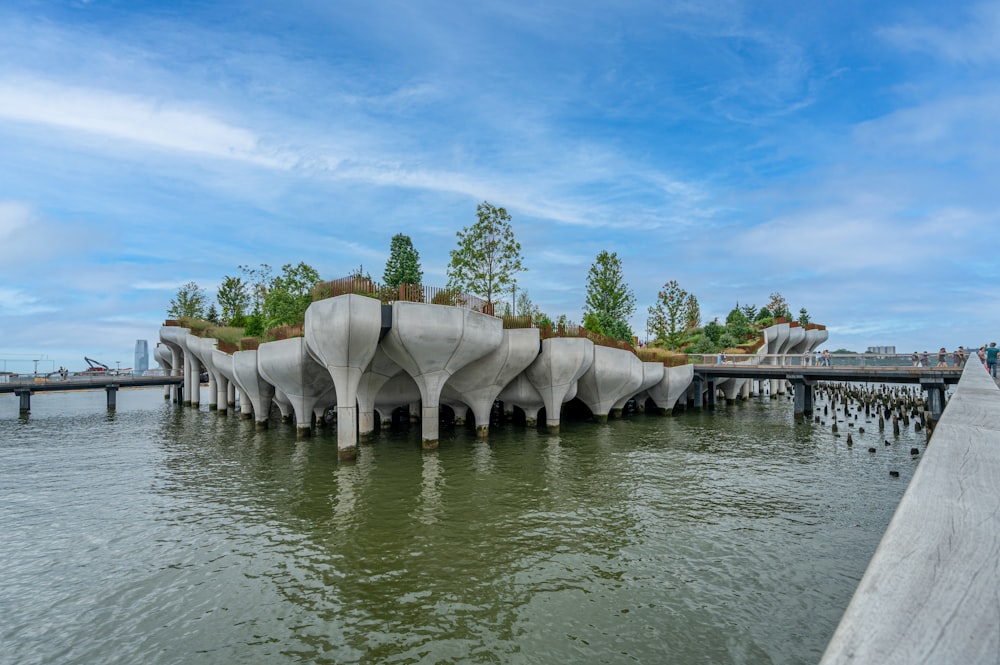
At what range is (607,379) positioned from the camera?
116ft

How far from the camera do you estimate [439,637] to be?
29.4ft

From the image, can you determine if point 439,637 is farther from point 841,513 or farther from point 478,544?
point 841,513

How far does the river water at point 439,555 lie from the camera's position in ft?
29.1

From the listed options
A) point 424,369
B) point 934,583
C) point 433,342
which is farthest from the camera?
point 424,369

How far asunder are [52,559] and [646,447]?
23517 millimetres

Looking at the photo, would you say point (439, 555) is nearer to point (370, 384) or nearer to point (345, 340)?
point (345, 340)

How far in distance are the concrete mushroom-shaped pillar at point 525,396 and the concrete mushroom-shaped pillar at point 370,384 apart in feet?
25.2

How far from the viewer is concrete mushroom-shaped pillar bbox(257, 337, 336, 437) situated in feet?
94.9

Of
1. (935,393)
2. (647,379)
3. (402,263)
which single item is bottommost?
(935,393)

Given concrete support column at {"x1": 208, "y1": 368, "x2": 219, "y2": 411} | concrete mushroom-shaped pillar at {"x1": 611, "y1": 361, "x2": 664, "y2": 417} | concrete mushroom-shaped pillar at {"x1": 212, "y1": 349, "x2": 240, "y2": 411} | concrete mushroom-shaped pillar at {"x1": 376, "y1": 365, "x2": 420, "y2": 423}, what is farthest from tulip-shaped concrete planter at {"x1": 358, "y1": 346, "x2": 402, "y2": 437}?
concrete support column at {"x1": 208, "y1": 368, "x2": 219, "y2": 411}

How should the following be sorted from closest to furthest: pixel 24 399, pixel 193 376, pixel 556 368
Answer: pixel 556 368, pixel 24 399, pixel 193 376

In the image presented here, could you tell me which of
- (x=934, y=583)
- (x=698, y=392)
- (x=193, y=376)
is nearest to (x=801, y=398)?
(x=698, y=392)

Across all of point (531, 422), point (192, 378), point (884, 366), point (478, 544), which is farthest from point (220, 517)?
point (192, 378)

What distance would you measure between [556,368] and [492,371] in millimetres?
4269
